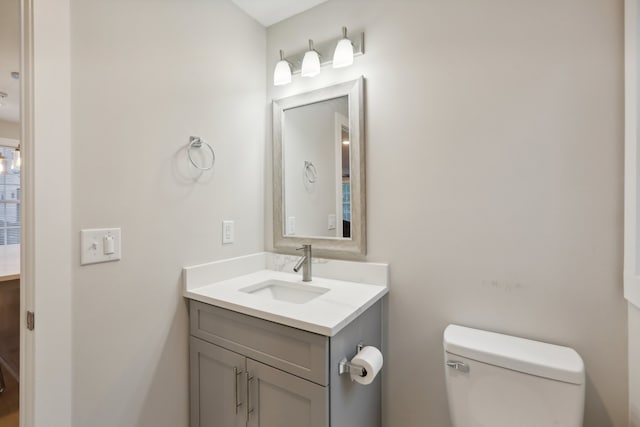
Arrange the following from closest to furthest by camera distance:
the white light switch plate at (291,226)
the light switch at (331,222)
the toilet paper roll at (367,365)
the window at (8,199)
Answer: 1. the toilet paper roll at (367,365)
2. the light switch at (331,222)
3. the white light switch plate at (291,226)
4. the window at (8,199)

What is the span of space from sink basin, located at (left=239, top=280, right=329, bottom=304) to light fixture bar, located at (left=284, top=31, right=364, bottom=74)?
1.18m

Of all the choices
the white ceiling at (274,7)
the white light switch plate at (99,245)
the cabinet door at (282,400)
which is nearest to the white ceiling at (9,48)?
the white light switch plate at (99,245)

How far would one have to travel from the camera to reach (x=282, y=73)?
158 cm

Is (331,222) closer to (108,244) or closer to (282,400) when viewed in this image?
(282,400)

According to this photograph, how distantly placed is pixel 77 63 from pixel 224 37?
0.75 m

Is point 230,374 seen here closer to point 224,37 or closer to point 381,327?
point 381,327

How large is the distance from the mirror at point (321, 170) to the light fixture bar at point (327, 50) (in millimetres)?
159

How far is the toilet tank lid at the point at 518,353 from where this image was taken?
89cm

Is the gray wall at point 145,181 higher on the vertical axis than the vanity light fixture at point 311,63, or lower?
lower

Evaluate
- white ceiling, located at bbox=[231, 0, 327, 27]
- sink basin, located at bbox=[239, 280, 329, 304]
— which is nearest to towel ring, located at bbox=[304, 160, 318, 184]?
sink basin, located at bbox=[239, 280, 329, 304]

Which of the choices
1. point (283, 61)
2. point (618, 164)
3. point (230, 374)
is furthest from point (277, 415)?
point (283, 61)

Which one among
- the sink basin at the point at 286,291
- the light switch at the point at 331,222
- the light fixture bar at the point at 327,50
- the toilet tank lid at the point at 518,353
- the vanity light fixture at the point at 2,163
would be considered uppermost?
the light fixture bar at the point at 327,50

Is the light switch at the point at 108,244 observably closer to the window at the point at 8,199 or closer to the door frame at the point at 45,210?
the door frame at the point at 45,210

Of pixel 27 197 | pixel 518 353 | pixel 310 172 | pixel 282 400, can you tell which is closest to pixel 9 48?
pixel 27 197
